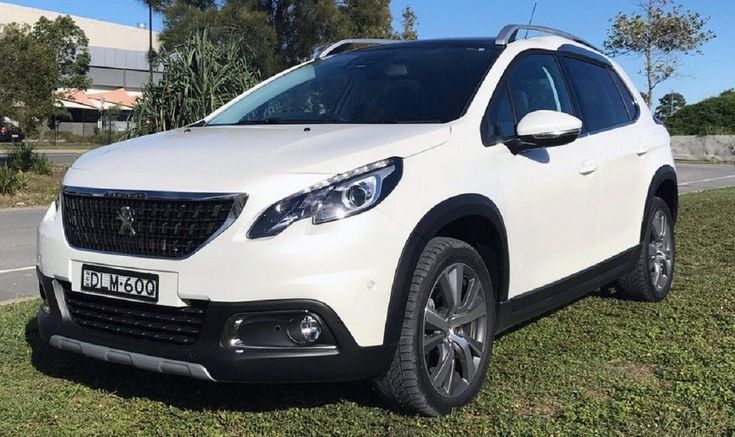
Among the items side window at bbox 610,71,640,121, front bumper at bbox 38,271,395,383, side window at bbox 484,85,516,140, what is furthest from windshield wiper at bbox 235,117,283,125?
side window at bbox 610,71,640,121

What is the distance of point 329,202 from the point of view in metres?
2.96

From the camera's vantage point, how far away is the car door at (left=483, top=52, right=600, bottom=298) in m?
3.78

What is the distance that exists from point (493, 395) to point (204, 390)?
1.40 m

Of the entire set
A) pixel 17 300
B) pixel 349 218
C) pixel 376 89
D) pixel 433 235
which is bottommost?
pixel 17 300

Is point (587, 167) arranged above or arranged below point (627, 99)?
below

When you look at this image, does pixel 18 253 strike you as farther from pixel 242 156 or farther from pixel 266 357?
pixel 266 357

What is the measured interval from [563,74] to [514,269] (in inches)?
59.4

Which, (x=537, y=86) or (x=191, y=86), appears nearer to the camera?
(x=537, y=86)

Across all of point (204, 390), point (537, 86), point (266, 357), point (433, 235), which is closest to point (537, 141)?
point (537, 86)

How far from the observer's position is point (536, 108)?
4.28 m

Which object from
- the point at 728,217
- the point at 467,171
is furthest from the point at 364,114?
the point at 728,217

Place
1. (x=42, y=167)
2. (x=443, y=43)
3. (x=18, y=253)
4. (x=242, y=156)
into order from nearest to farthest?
(x=242, y=156) → (x=443, y=43) → (x=18, y=253) → (x=42, y=167)

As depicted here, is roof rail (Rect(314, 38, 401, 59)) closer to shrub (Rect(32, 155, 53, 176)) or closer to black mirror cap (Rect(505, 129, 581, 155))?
black mirror cap (Rect(505, 129, 581, 155))

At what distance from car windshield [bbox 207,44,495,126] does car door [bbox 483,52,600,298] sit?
0.75ft
